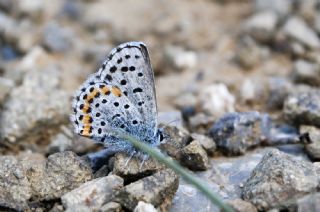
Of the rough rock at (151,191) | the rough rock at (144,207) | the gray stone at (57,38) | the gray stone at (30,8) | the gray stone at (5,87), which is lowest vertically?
the rough rock at (144,207)

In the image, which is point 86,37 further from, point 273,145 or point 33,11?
point 273,145

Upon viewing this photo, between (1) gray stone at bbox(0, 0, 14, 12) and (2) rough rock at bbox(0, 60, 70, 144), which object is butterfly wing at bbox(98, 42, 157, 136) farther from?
(1) gray stone at bbox(0, 0, 14, 12)

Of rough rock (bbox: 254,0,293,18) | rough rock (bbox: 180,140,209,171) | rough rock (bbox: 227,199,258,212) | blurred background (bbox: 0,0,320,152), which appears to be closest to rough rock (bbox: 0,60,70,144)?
blurred background (bbox: 0,0,320,152)

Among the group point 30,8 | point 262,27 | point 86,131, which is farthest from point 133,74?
point 30,8

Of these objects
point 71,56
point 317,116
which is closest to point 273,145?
point 317,116

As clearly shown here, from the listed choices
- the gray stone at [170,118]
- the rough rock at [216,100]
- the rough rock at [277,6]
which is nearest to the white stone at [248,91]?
the rough rock at [216,100]

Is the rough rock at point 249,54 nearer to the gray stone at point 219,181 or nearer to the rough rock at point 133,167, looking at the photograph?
the gray stone at point 219,181
